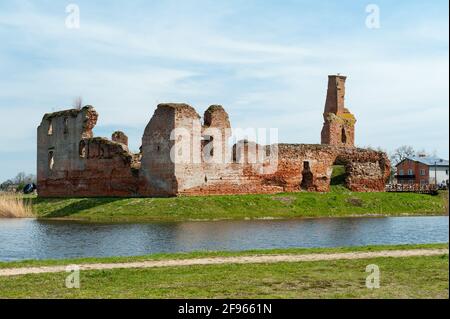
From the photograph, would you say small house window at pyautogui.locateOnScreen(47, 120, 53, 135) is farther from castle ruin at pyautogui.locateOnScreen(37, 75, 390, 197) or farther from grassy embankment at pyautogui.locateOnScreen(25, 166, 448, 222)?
grassy embankment at pyautogui.locateOnScreen(25, 166, 448, 222)

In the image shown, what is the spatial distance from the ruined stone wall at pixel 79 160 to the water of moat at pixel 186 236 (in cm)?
986

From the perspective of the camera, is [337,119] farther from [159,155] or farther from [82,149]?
[82,149]

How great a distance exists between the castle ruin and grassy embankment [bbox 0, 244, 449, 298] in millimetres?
21737

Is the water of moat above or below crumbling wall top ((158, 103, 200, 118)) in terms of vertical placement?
below

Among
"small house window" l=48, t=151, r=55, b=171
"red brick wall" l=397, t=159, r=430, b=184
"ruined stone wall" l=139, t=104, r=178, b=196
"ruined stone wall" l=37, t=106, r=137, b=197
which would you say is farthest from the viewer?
"red brick wall" l=397, t=159, r=430, b=184

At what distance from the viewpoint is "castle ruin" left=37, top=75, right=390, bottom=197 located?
35.2 metres

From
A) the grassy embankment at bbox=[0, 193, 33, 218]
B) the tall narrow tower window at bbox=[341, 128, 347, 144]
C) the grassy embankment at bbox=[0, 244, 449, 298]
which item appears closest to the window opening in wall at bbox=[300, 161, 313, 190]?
the tall narrow tower window at bbox=[341, 128, 347, 144]

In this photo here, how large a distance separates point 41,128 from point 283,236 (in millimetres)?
27628

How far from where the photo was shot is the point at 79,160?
41156 millimetres

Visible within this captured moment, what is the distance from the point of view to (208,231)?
2464 cm

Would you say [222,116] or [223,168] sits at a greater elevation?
[222,116]

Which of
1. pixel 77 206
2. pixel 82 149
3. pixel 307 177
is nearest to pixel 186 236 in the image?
pixel 77 206
